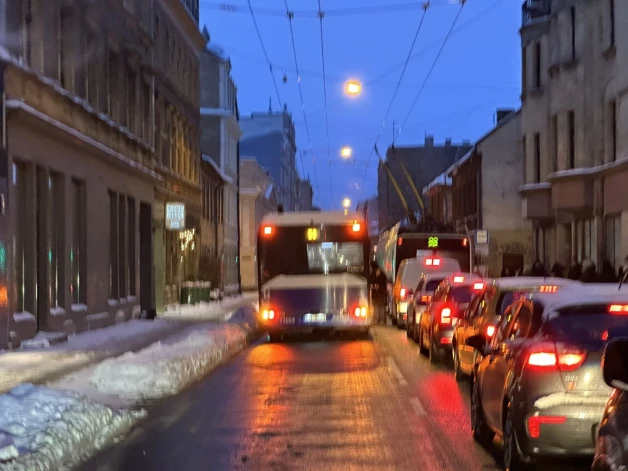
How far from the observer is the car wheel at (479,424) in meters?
8.97

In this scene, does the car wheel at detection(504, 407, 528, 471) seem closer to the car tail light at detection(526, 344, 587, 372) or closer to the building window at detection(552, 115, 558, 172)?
the car tail light at detection(526, 344, 587, 372)

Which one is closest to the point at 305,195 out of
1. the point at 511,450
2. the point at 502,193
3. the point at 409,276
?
the point at 502,193

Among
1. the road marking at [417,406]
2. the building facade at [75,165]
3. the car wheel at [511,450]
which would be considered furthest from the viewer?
the building facade at [75,165]

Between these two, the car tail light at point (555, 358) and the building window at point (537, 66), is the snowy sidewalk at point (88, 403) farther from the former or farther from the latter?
the building window at point (537, 66)

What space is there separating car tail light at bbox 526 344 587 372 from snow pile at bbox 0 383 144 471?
4016 millimetres

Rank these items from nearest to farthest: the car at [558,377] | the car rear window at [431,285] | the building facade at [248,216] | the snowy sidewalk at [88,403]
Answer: the car at [558,377] < the snowy sidewalk at [88,403] < the car rear window at [431,285] < the building facade at [248,216]

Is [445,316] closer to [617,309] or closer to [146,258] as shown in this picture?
[617,309]

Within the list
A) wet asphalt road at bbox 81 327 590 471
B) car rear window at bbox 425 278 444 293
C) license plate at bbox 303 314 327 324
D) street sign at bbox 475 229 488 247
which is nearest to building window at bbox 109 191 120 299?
license plate at bbox 303 314 327 324

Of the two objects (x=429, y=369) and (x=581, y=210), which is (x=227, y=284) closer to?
(x=581, y=210)

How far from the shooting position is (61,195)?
2097cm

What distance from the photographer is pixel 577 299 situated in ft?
25.4

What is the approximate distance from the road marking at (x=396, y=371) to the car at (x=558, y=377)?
576cm

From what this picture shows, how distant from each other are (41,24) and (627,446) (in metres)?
17.1

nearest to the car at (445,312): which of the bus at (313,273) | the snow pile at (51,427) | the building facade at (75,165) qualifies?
the bus at (313,273)
